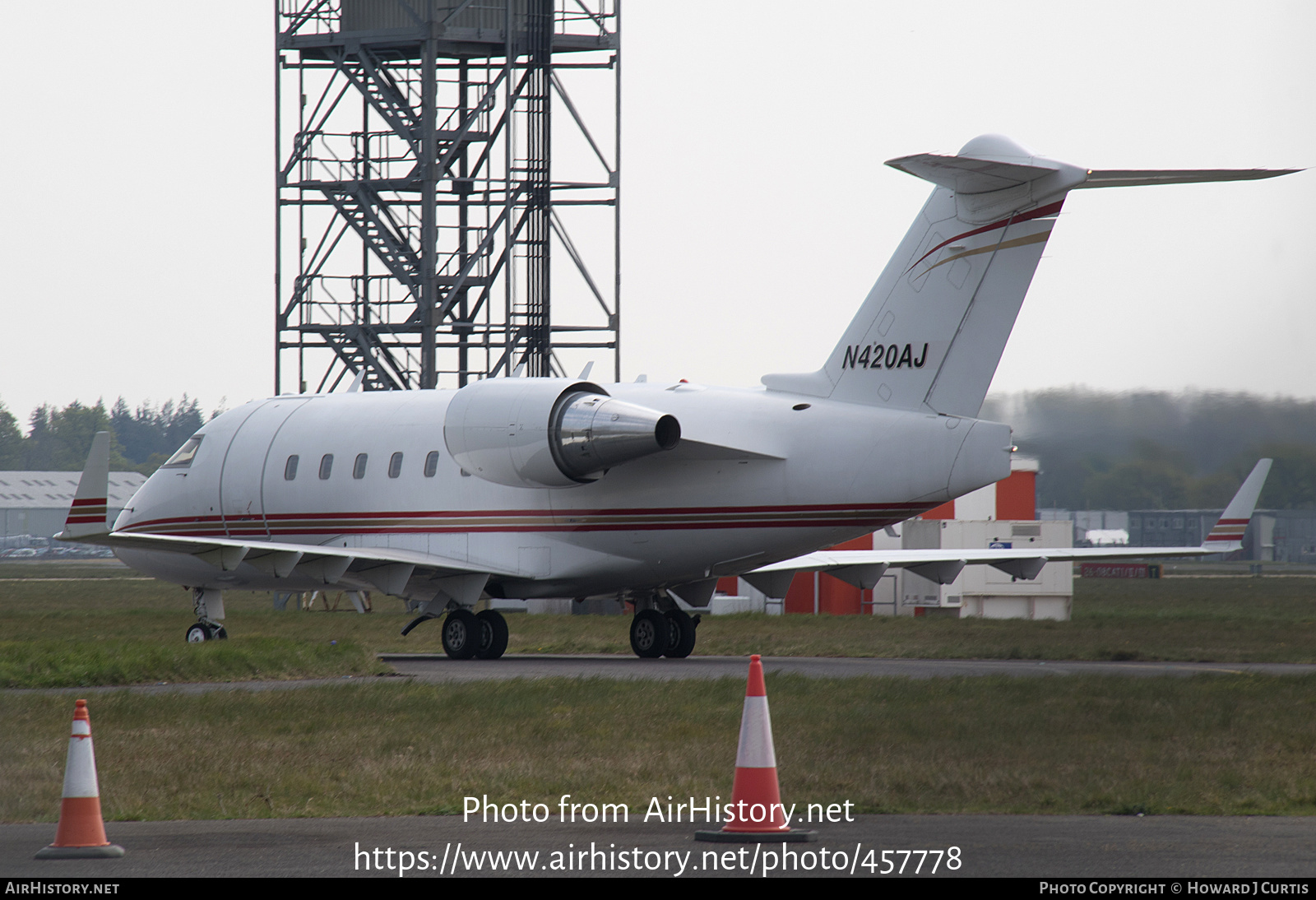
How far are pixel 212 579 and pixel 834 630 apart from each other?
1110 centimetres

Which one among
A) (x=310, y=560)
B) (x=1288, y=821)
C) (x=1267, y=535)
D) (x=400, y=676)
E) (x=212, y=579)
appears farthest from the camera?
(x=1267, y=535)

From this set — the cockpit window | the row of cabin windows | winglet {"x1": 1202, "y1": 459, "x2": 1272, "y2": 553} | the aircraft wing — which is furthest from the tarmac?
the cockpit window

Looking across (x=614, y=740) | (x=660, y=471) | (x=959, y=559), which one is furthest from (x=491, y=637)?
(x=614, y=740)

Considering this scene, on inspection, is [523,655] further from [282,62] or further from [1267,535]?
[1267,535]

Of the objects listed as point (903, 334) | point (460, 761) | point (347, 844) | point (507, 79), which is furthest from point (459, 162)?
point (347, 844)

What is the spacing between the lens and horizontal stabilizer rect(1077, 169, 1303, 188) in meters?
18.1

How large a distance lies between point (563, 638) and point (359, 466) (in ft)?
17.4

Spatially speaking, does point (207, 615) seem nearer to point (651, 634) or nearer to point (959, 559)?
point (651, 634)

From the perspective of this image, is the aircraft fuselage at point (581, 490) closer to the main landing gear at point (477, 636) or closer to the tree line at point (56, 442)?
the main landing gear at point (477, 636)

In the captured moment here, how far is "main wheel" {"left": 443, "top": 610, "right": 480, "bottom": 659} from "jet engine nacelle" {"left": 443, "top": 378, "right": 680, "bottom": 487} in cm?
220

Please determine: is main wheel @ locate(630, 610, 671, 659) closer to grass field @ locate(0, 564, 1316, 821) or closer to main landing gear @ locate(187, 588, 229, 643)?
grass field @ locate(0, 564, 1316, 821)

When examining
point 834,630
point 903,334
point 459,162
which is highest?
point 459,162

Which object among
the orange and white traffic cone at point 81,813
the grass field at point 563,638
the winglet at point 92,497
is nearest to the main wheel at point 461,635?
the grass field at point 563,638

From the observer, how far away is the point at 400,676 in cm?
2036
